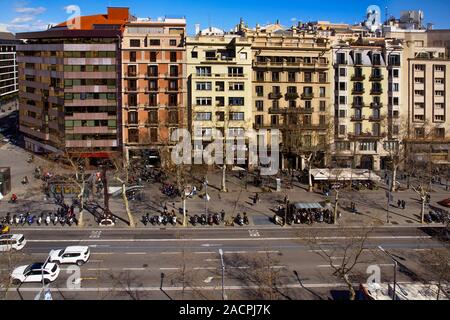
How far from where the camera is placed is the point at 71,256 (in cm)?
2177

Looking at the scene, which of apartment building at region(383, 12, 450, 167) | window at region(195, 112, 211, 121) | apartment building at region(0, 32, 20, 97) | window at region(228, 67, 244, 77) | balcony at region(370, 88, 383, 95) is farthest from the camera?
apartment building at region(0, 32, 20, 97)

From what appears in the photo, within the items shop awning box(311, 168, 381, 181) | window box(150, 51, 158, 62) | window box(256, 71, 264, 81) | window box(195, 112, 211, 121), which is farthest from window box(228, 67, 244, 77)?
shop awning box(311, 168, 381, 181)

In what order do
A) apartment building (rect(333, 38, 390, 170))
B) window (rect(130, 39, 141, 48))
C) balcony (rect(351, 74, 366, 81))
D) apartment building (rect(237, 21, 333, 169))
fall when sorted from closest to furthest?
window (rect(130, 39, 141, 48)) → apartment building (rect(237, 21, 333, 169)) → apartment building (rect(333, 38, 390, 170)) → balcony (rect(351, 74, 366, 81))

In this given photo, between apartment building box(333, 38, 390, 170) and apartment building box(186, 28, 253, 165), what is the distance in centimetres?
845

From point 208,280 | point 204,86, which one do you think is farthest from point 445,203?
point 208,280

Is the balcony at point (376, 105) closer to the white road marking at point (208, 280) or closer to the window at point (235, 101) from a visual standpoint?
the window at point (235, 101)

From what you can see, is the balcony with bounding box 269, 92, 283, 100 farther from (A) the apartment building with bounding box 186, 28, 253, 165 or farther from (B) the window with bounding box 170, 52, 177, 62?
(B) the window with bounding box 170, 52, 177, 62

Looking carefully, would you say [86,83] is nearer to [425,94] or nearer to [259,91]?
[259,91]

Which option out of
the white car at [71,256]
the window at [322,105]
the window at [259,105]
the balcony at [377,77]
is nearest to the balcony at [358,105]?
the balcony at [377,77]

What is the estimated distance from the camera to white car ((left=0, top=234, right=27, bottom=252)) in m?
23.0

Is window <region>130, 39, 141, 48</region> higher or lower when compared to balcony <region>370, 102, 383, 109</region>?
higher

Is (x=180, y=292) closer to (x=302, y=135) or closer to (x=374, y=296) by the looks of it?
(x=374, y=296)

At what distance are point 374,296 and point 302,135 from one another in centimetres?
2752

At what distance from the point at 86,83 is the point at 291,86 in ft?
57.7
